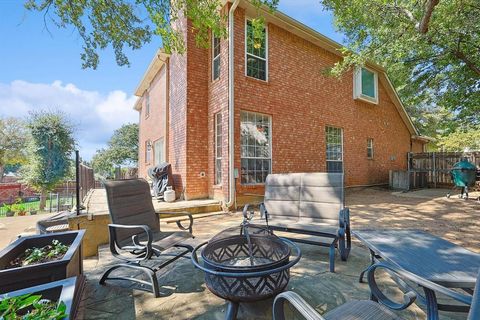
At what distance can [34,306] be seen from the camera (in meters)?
1.35

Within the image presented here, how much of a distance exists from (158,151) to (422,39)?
35.1ft

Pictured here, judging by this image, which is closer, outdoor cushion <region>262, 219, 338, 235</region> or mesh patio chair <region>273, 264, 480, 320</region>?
mesh patio chair <region>273, 264, 480, 320</region>

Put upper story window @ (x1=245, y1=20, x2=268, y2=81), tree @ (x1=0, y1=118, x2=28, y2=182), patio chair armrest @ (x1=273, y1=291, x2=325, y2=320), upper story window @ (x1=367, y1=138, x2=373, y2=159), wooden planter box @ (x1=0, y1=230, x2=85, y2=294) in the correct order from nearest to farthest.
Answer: patio chair armrest @ (x1=273, y1=291, x2=325, y2=320), wooden planter box @ (x1=0, y1=230, x2=85, y2=294), upper story window @ (x1=245, y1=20, x2=268, y2=81), upper story window @ (x1=367, y1=138, x2=373, y2=159), tree @ (x1=0, y1=118, x2=28, y2=182)

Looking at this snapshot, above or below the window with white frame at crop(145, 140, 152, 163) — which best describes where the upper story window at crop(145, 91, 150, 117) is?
above

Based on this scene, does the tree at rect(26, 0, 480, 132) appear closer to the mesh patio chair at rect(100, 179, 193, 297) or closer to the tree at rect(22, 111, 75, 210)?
the mesh patio chair at rect(100, 179, 193, 297)

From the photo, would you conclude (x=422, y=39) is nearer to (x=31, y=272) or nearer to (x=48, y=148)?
(x=31, y=272)

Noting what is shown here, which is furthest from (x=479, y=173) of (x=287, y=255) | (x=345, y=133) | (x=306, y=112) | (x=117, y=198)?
(x=117, y=198)

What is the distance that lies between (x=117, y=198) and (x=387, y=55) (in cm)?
1008

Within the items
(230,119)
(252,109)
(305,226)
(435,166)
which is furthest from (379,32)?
(305,226)

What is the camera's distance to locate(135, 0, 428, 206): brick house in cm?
697

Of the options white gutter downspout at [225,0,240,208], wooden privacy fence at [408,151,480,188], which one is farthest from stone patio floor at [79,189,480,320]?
wooden privacy fence at [408,151,480,188]

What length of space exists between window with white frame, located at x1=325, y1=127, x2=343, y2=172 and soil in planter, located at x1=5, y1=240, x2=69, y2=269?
9055mm

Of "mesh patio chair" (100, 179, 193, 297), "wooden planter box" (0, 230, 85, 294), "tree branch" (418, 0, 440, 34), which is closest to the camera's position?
"wooden planter box" (0, 230, 85, 294)

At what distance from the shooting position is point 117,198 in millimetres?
2883
